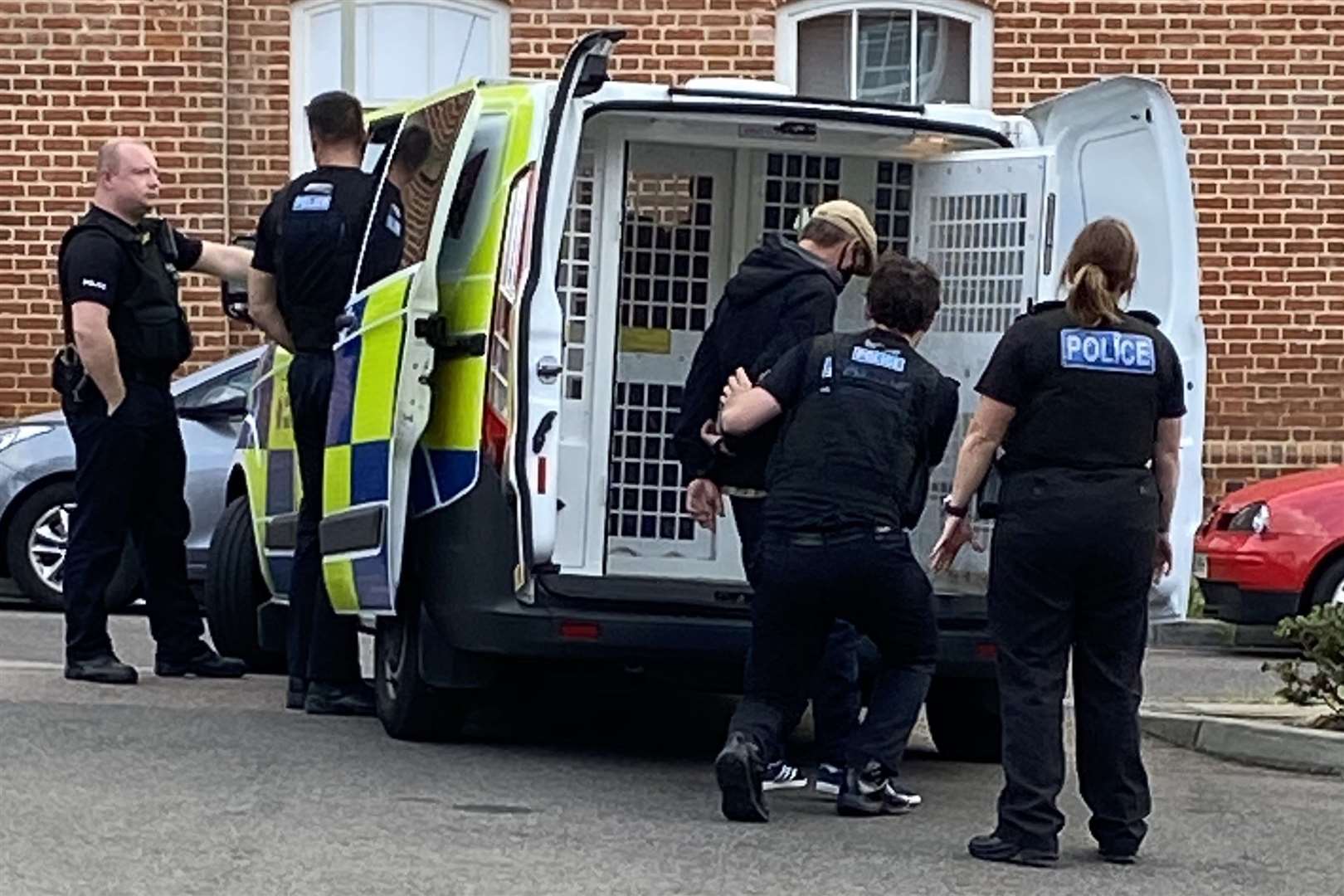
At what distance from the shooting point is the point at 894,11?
17766 mm

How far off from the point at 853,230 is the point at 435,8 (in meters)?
9.79

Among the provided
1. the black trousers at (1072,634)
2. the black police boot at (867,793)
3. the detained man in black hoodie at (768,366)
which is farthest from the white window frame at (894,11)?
the black trousers at (1072,634)

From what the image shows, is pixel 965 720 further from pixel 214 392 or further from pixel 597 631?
pixel 214 392

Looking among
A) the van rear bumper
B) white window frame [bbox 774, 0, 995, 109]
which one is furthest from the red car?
the van rear bumper

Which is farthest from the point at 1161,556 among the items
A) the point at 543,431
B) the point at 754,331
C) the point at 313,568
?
the point at 313,568

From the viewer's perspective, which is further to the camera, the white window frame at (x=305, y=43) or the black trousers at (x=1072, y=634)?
the white window frame at (x=305, y=43)

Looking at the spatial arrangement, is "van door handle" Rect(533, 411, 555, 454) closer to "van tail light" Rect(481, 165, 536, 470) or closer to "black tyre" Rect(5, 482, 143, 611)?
"van tail light" Rect(481, 165, 536, 470)

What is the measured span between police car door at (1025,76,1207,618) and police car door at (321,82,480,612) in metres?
1.85

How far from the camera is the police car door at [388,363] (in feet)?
27.6

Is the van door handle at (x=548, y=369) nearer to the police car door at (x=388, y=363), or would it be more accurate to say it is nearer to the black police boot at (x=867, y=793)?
the police car door at (x=388, y=363)

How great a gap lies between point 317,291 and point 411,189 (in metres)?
0.61

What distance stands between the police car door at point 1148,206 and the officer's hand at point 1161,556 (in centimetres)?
85

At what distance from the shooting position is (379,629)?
9227mm

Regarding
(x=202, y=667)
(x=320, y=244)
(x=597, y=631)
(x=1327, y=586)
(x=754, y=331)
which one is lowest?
(x=1327, y=586)
